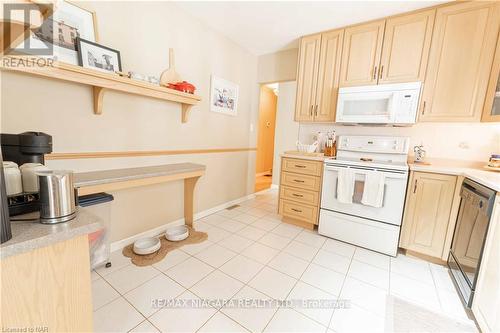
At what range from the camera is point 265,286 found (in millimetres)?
1640

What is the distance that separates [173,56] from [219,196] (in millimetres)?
1975

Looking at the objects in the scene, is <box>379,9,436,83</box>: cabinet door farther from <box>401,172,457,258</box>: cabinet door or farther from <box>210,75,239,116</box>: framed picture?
<box>210,75,239,116</box>: framed picture

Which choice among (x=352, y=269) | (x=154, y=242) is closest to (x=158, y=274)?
(x=154, y=242)

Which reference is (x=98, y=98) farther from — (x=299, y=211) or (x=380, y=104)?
A: (x=380, y=104)

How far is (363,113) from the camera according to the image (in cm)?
239

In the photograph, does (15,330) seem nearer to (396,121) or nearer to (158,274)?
(158,274)

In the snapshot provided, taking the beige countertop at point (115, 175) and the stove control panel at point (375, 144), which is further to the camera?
the stove control panel at point (375, 144)

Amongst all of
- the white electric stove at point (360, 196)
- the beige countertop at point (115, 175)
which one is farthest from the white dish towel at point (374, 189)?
the beige countertop at point (115, 175)

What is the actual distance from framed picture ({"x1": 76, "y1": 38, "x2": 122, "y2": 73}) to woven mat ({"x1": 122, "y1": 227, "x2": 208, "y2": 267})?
164 centimetres

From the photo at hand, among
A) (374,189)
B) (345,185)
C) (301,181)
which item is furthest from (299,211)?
(374,189)

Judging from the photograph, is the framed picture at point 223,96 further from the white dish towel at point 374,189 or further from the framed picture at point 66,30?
the white dish towel at point 374,189

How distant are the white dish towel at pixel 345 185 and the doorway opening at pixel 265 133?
2.92 meters

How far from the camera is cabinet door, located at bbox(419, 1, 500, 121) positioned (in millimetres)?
1896

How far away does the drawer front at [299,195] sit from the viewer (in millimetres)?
2586
